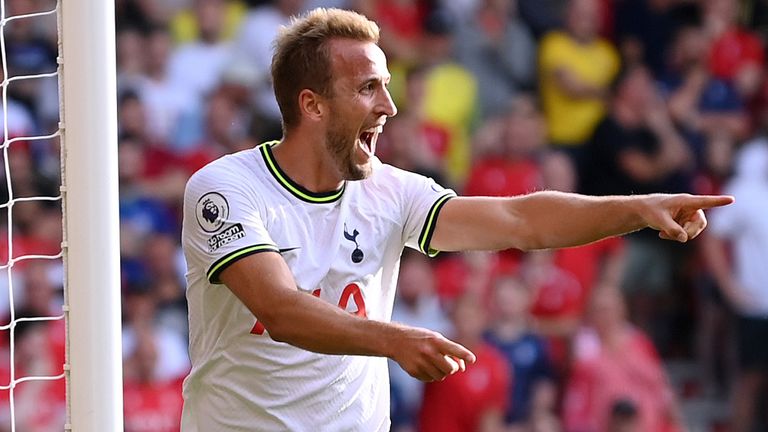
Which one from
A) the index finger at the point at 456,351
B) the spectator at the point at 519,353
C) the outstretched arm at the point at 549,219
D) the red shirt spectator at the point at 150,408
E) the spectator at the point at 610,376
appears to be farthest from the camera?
the spectator at the point at 610,376

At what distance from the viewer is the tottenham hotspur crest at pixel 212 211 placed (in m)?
4.29

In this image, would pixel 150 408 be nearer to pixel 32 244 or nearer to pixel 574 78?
pixel 32 244

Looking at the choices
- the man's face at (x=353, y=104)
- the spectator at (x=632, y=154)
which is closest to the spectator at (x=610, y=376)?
the spectator at (x=632, y=154)

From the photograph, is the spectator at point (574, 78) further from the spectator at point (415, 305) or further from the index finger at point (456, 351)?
the index finger at point (456, 351)

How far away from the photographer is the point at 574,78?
10086 millimetres

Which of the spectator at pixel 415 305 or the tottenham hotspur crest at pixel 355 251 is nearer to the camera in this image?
the tottenham hotspur crest at pixel 355 251

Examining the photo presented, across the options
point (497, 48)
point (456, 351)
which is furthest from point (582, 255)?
point (456, 351)

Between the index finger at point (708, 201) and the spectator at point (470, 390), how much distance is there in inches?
174

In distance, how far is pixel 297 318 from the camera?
3926mm

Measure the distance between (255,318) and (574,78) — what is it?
239 inches

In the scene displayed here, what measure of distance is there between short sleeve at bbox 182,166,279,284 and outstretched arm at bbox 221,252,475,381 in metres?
0.04

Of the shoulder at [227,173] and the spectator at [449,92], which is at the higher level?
the spectator at [449,92]

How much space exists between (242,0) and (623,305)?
10.7 feet

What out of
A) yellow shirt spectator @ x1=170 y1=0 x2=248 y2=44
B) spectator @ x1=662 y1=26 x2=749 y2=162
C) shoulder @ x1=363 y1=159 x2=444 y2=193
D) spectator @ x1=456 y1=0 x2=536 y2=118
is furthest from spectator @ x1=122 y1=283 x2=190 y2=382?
spectator @ x1=662 y1=26 x2=749 y2=162
